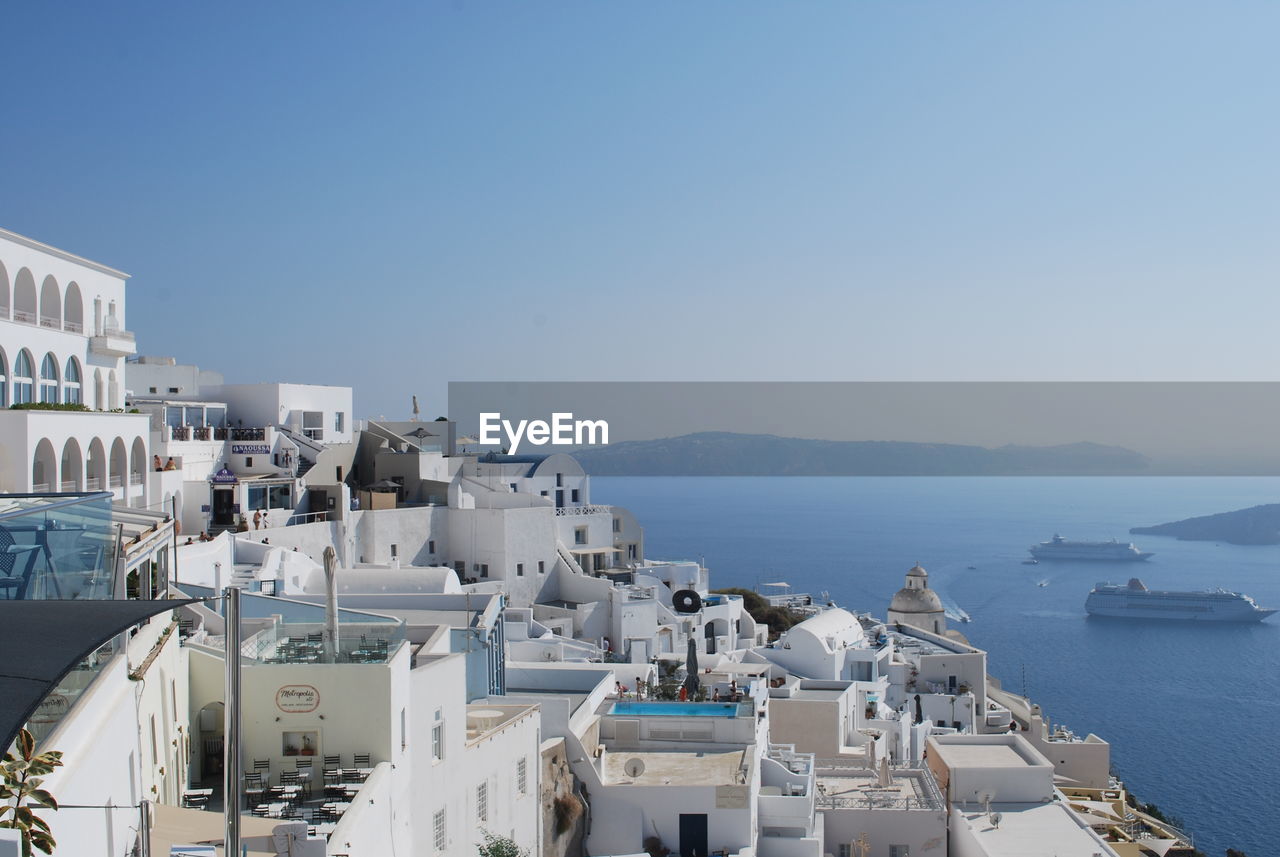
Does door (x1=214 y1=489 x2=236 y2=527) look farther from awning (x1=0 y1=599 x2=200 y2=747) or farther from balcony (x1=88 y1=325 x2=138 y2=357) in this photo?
awning (x1=0 y1=599 x2=200 y2=747)

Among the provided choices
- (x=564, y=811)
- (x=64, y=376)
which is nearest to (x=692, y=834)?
(x=564, y=811)

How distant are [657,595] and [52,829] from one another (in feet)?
78.9

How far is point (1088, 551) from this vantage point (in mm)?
114938

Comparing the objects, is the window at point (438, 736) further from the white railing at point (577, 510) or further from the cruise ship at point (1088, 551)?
the cruise ship at point (1088, 551)

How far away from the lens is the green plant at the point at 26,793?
4.40 metres

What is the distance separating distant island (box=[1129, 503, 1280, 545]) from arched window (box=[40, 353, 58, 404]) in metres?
143

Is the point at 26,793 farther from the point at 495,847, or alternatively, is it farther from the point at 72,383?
the point at 72,383

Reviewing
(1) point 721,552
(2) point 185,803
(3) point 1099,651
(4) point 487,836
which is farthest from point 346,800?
(1) point 721,552

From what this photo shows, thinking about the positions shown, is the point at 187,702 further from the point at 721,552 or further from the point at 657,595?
the point at 721,552

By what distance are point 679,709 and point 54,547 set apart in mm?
11997

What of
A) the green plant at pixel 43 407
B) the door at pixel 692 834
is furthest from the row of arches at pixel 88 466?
the door at pixel 692 834

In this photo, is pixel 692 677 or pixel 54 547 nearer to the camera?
pixel 54 547

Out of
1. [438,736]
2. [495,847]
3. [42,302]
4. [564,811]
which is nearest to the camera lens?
[438,736]

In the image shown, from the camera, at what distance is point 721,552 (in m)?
111
